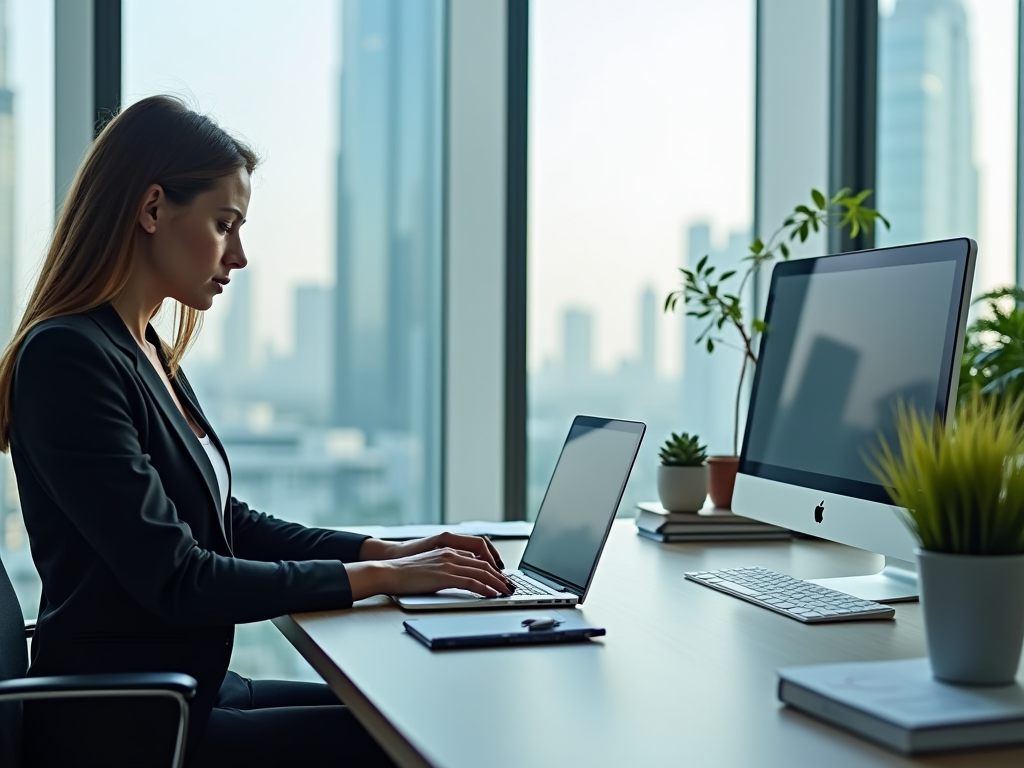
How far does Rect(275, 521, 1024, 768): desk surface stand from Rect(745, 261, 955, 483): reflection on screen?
28cm

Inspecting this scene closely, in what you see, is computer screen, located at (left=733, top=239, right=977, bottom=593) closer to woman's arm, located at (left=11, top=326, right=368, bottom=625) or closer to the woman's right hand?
the woman's right hand

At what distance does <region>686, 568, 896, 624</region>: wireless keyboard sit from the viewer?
4.95ft

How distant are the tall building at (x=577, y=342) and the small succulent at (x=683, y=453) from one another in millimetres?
895

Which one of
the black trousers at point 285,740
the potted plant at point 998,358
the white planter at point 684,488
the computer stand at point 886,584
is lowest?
the black trousers at point 285,740

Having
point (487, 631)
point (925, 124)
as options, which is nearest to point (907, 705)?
point (487, 631)

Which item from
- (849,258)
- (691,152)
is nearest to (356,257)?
(691,152)

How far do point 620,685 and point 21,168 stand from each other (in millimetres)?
2183

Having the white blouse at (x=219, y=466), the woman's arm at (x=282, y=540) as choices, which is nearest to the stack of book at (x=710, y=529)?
the woman's arm at (x=282, y=540)

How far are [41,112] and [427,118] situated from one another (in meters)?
0.97

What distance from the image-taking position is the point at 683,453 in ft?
7.55

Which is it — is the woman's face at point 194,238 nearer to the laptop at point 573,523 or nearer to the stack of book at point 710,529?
the laptop at point 573,523

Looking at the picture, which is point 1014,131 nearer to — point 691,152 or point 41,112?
point 691,152

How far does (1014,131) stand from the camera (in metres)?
3.66

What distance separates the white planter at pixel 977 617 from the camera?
1.06 metres
